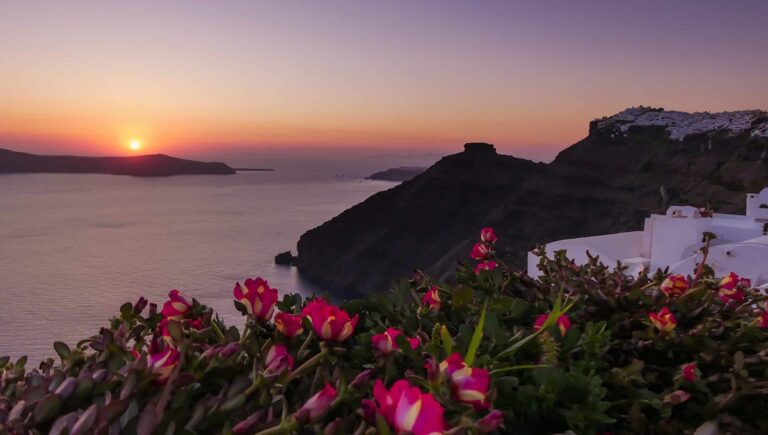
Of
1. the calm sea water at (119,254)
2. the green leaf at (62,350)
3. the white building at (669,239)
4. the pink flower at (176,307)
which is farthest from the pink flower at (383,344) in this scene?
the calm sea water at (119,254)

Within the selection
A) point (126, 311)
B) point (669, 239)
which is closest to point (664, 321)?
point (126, 311)

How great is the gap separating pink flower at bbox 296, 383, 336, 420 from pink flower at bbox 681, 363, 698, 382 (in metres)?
0.72

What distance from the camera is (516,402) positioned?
0.98 meters

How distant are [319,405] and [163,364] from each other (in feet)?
0.80

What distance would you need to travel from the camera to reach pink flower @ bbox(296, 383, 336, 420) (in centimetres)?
79

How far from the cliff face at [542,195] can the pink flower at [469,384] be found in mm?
32177

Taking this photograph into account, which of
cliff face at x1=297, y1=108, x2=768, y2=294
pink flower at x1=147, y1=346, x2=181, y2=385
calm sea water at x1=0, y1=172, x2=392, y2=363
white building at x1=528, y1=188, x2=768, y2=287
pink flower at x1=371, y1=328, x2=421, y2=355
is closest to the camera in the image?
pink flower at x1=147, y1=346, x2=181, y2=385

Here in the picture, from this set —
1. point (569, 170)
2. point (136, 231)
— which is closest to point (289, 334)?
point (569, 170)

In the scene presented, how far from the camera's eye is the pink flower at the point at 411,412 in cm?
73

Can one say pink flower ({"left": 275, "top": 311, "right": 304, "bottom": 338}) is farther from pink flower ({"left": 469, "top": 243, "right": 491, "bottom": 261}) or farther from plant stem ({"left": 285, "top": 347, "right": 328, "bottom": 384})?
Result: pink flower ({"left": 469, "top": 243, "right": 491, "bottom": 261})

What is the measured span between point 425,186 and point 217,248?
21.2 m

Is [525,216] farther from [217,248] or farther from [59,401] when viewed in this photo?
[59,401]

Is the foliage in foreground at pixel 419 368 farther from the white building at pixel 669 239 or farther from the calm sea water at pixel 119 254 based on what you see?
the calm sea water at pixel 119 254

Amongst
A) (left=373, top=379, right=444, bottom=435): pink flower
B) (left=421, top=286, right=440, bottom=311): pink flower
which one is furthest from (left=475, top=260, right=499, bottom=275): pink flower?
(left=373, top=379, right=444, bottom=435): pink flower
